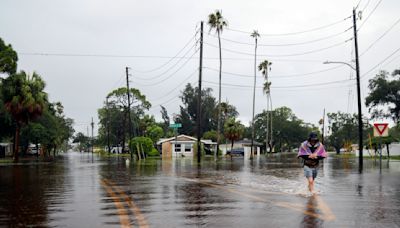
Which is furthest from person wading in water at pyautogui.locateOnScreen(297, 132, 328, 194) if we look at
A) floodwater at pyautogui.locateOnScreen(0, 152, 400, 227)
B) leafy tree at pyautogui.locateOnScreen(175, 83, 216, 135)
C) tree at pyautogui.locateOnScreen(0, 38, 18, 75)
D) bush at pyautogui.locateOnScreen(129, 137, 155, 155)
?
leafy tree at pyautogui.locateOnScreen(175, 83, 216, 135)

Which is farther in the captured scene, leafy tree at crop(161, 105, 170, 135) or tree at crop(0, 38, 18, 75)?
leafy tree at crop(161, 105, 170, 135)

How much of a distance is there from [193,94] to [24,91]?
7189cm

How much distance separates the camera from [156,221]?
8258 millimetres

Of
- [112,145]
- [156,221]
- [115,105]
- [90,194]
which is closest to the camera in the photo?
[156,221]

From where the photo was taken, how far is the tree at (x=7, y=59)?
4569 cm

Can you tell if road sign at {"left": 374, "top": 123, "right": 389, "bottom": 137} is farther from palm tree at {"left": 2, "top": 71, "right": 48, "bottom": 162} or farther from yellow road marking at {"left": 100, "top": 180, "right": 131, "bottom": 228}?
palm tree at {"left": 2, "top": 71, "right": 48, "bottom": 162}

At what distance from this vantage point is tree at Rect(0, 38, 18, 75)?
45688 millimetres

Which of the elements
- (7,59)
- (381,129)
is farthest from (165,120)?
(381,129)

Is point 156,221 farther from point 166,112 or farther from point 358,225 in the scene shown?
point 166,112

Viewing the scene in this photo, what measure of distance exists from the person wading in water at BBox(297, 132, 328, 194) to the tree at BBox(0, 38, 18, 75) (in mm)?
40249

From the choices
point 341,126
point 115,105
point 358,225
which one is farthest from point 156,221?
point 341,126

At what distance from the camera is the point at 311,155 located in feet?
41.3

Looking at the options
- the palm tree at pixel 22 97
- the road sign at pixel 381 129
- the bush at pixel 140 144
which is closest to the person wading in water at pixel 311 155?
the road sign at pixel 381 129

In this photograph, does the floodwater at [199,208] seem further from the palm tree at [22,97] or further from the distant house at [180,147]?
the distant house at [180,147]
